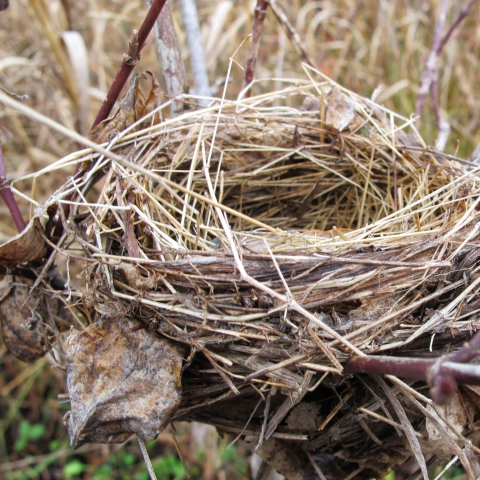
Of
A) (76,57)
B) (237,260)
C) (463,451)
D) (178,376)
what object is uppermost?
(76,57)

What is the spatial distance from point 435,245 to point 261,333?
0.32 meters

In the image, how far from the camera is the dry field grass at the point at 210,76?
87.7 inches

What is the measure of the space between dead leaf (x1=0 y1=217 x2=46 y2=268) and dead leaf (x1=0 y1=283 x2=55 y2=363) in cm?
7

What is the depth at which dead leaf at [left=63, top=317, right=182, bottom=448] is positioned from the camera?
70 cm

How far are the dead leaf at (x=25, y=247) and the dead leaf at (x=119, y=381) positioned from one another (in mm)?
187

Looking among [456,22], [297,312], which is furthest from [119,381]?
[456,22]

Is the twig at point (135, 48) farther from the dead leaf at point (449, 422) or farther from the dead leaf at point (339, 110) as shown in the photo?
the dead leaf at point (449, 422)

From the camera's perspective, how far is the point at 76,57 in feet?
4.61

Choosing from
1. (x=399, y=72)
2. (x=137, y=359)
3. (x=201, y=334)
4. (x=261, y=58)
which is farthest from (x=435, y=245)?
(x=261, y=58)

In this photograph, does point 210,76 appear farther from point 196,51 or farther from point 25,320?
point 25,320

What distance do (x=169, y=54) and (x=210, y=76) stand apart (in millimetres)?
1321

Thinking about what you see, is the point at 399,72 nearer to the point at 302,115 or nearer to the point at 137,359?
the point at 302,115

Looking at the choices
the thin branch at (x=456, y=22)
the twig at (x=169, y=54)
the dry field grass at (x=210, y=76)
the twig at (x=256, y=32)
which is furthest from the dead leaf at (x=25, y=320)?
the dry field grass at (x=210, y=76)

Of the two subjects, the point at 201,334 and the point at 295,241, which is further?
the point at 295,241
